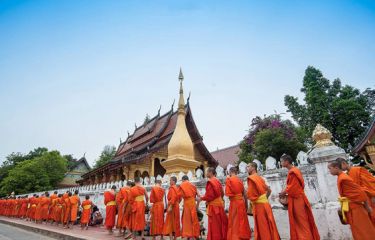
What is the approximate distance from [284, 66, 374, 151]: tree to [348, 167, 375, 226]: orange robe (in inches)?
576

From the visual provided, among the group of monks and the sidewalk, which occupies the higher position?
the group of monks

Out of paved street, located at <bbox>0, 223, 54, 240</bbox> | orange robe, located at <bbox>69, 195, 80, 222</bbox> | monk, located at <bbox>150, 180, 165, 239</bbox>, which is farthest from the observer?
orange robe, located at <bbox>69, 195, 80, 222</bbox>

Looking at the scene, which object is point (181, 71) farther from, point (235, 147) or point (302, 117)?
point (235, 147)

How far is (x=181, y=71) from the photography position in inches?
303

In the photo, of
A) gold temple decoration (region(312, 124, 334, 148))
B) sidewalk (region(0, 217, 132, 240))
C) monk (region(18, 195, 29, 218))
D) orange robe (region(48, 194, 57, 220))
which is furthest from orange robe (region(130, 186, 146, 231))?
monk (region(18, 195, 29, 218))

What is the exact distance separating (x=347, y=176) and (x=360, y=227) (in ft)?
2.02

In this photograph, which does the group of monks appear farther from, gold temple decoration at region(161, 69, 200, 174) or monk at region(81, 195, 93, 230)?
gold temple decoration at region(161, 69, 200, 174)

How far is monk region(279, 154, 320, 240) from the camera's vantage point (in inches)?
144

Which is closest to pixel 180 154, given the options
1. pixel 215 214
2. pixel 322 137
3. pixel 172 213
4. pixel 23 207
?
pixel 172 213

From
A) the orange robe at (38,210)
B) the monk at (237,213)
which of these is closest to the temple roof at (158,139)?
the orange robe at (38,210)

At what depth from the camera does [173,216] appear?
5867 millimetres

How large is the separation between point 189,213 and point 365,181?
3.09m

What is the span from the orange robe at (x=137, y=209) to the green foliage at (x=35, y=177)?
24.9 m

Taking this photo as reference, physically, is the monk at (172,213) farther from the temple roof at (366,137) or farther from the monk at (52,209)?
the temple roof at (366,137)
